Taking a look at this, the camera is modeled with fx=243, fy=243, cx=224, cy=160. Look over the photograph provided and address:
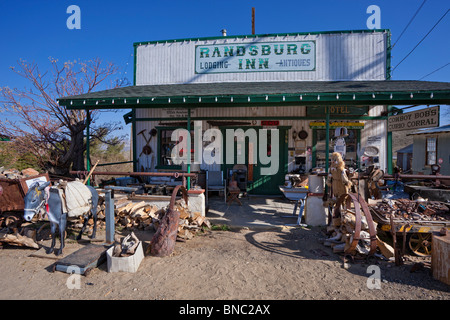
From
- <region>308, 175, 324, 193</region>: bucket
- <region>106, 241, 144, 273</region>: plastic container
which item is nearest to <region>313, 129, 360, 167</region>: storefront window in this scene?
<region>308, 175, 324, 193</region>: bucket

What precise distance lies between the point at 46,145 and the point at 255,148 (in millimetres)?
8939

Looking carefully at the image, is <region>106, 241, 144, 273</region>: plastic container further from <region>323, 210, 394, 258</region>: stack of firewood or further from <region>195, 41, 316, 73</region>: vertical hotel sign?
<region>195, 41, 316, 73</region>: vertical hotel sign

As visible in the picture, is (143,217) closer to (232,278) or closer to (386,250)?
(232,278)

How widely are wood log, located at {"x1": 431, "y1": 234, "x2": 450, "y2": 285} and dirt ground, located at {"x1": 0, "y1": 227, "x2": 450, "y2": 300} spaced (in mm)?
128

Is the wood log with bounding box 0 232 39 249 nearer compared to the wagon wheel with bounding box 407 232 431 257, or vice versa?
the wagon wheel with bounding box 407 232 431 257

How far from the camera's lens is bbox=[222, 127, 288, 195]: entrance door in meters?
9.32

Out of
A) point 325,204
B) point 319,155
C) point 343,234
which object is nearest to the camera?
point 343,234

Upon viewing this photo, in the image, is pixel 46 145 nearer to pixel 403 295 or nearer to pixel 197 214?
pixel 197 214

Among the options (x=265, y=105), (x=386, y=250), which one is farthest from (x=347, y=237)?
(x=265, y=105)

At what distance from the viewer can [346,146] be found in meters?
9.11

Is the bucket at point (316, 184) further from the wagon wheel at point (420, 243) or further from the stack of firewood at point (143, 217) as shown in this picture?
the stack of firewood at point (143, 217)

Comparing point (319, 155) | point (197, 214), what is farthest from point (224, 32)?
point (197, 214)

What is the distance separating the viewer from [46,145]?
10.5 meters

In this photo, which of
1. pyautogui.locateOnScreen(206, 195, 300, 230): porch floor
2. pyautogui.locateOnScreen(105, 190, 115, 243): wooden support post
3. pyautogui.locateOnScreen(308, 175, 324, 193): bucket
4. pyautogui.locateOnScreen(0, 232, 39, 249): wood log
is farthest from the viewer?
pyautogui.locateOnScreen(308, 175, 324, 193): bucket
